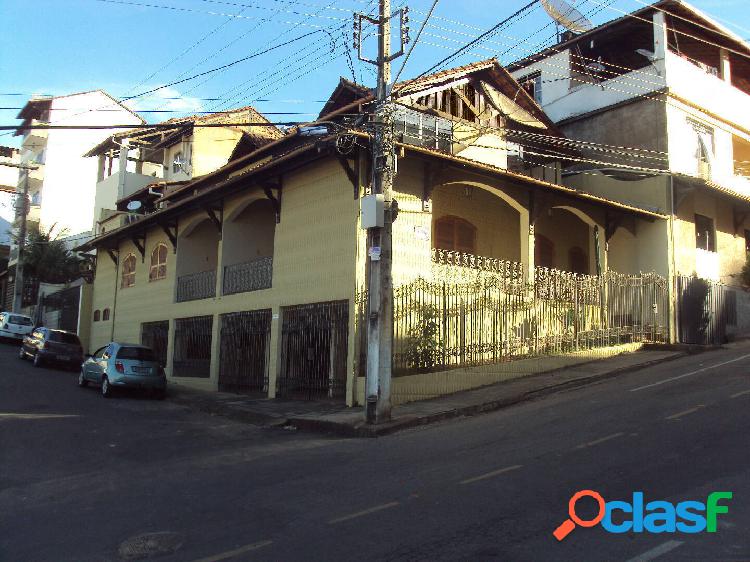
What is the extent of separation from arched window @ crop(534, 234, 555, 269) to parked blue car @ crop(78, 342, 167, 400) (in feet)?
40.3

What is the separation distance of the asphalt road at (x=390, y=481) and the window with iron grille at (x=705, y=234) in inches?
429

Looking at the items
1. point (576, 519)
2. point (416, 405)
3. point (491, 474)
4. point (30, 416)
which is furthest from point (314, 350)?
point (576, 519)

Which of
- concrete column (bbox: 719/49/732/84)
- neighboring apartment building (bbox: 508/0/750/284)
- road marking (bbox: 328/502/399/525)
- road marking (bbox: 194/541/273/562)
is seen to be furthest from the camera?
concrete column (bbox: 719/49/732/84)

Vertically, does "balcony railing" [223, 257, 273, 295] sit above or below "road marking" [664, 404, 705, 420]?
above

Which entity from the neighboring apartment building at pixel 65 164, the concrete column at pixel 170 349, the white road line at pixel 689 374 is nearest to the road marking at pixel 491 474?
the white road line at pixel 689 374

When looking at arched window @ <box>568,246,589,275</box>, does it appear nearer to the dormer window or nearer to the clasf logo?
the dormer window

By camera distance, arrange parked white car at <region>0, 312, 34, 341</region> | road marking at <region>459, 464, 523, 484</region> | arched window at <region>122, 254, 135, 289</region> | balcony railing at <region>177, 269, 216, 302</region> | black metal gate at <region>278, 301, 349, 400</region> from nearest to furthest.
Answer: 1. road marking at <region>459, 464, 523, 484</region>
2. black metal gate at <region>278, 301, 349, 400</region>
3. balcony railing at <region>177, 269, 216, 302</region>
4. arched window at <region>122, 254, 135, 289</region>
5. parked white car at <region>0, 312, 34, 341</region>

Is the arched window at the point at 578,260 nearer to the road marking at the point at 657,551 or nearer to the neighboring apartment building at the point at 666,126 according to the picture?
the neighboring apartment building at the point at 666,126

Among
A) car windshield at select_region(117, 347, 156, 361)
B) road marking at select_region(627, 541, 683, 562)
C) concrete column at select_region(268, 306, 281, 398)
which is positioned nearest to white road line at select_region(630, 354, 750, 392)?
road marking at select_region(627, 541, 683, 562)

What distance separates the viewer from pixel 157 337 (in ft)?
79.9

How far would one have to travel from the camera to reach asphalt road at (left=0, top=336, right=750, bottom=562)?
5203 millimetres

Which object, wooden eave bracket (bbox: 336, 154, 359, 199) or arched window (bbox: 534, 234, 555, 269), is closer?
wooden eave bracket (bbox: 336, 154, 359, 199)

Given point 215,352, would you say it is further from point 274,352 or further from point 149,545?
point 149,545

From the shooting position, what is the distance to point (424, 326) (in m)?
14.6
